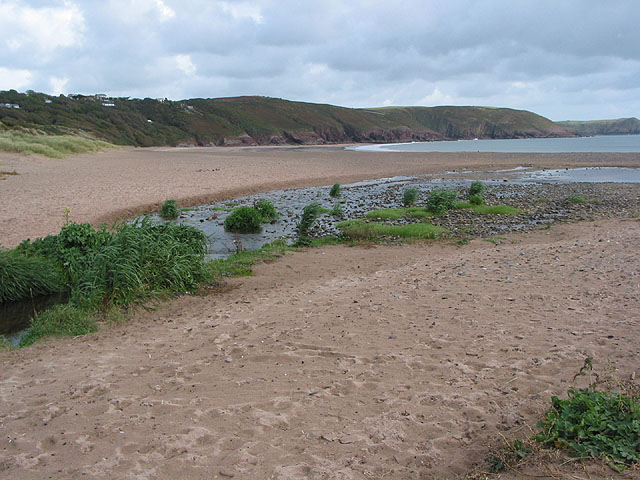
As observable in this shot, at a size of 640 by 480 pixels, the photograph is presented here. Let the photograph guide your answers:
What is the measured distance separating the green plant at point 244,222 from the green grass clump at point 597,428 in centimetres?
997

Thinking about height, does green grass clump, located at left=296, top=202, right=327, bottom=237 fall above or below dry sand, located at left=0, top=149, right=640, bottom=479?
above

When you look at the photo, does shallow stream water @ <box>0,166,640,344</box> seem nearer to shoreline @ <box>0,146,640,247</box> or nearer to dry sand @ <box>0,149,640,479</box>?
shoreline @ <box>0,146,640,247</box>

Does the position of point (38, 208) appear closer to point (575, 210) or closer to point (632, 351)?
point (632, 351)

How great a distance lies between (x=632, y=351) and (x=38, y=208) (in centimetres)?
1430

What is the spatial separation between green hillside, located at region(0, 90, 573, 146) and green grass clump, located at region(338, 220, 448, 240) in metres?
41.0

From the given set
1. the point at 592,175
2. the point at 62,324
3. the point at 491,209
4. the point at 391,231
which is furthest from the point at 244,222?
the point at 592,175

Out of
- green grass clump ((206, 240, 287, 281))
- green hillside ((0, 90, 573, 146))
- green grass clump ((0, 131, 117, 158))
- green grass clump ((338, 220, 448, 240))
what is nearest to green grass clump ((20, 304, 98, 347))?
green grass clump ((206, 240, 287, 281))

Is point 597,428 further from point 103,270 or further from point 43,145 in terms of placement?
point 43,145

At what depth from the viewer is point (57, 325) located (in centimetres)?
588

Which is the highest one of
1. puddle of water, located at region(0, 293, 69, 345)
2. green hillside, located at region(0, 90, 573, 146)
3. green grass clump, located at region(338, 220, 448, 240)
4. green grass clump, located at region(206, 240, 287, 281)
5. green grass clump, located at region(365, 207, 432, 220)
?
green hillside, located at region(0, 90, 573, 146)

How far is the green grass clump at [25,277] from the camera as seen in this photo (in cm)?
740

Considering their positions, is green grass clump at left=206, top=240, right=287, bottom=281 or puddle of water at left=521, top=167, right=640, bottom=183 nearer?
green grass clump at left=206, top=240, right=287, bottom=281

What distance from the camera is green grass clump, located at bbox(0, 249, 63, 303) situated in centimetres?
740

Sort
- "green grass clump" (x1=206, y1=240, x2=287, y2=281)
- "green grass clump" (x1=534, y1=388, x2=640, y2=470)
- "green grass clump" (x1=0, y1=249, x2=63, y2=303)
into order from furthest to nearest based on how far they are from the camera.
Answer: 1. "green grass clump" (x1=206, y1=240, x2=287, y2=281)
2. "green grass clump" (x1=0, y1=249, x2=63, y2=303)
3. "green grass clump" (x1=534, y1=388, x2=640, y2=470)
